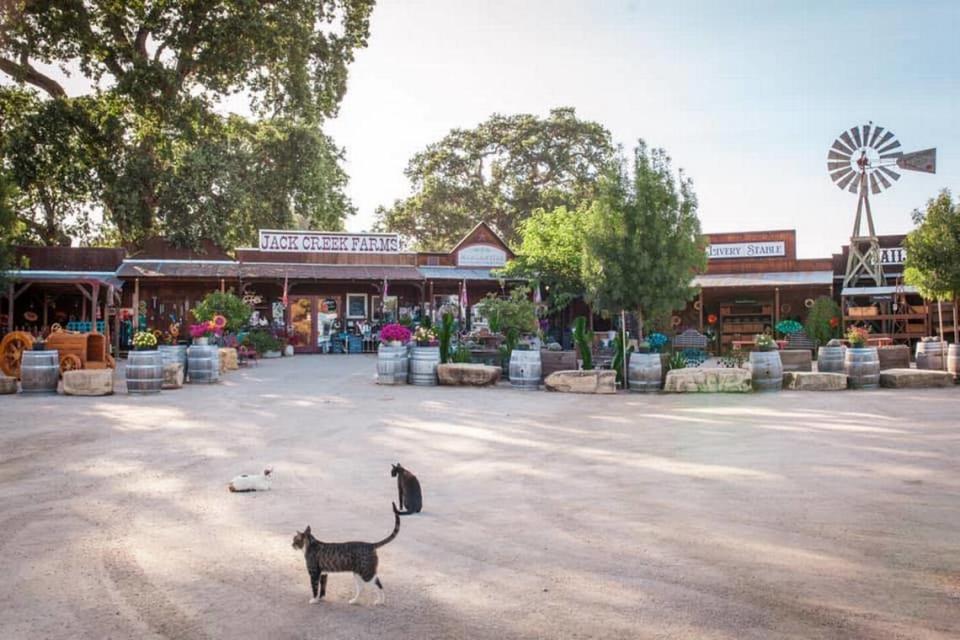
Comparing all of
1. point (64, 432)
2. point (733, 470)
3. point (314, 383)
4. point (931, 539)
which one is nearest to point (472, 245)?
point (314, 383)

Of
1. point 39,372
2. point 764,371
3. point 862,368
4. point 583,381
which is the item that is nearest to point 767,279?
point 862,368

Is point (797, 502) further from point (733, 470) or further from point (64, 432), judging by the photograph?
point (64, 432)

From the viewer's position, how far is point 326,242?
27.4 meters

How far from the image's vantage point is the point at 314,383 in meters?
16.0

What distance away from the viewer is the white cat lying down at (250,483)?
6348mm

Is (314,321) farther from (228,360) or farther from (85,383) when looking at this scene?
(85,383)

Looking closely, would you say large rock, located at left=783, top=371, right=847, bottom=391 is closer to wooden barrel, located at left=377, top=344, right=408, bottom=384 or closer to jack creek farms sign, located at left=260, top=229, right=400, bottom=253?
wooden barrel, located at left=377, top=344, right=408, bottom=384

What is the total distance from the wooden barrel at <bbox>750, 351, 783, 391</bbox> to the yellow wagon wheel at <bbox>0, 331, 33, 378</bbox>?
14793 millimetres

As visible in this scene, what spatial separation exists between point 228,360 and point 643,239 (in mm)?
10828

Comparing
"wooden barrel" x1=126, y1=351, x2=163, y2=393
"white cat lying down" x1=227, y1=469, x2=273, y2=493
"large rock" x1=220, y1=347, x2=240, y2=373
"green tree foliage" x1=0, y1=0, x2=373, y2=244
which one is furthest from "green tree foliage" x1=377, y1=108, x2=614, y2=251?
"white cat lying down" x1=227, y1=469, x2=273, y2=493

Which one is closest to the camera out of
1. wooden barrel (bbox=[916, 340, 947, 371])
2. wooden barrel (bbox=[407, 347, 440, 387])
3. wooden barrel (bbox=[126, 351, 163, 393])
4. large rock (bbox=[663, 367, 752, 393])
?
wooden barrel (bbox=[126, 351, 163, 393])

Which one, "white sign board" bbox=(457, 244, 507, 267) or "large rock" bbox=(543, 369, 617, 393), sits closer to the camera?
"large rock" bbox=(543, 369, 617, 393)

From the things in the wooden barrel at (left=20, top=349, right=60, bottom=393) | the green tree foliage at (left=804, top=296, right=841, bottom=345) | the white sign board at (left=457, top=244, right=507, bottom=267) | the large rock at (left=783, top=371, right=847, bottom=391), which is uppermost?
the white sign board at (left=457, top=244, right=507, bottom=267)

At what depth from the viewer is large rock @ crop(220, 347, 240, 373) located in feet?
61.8
